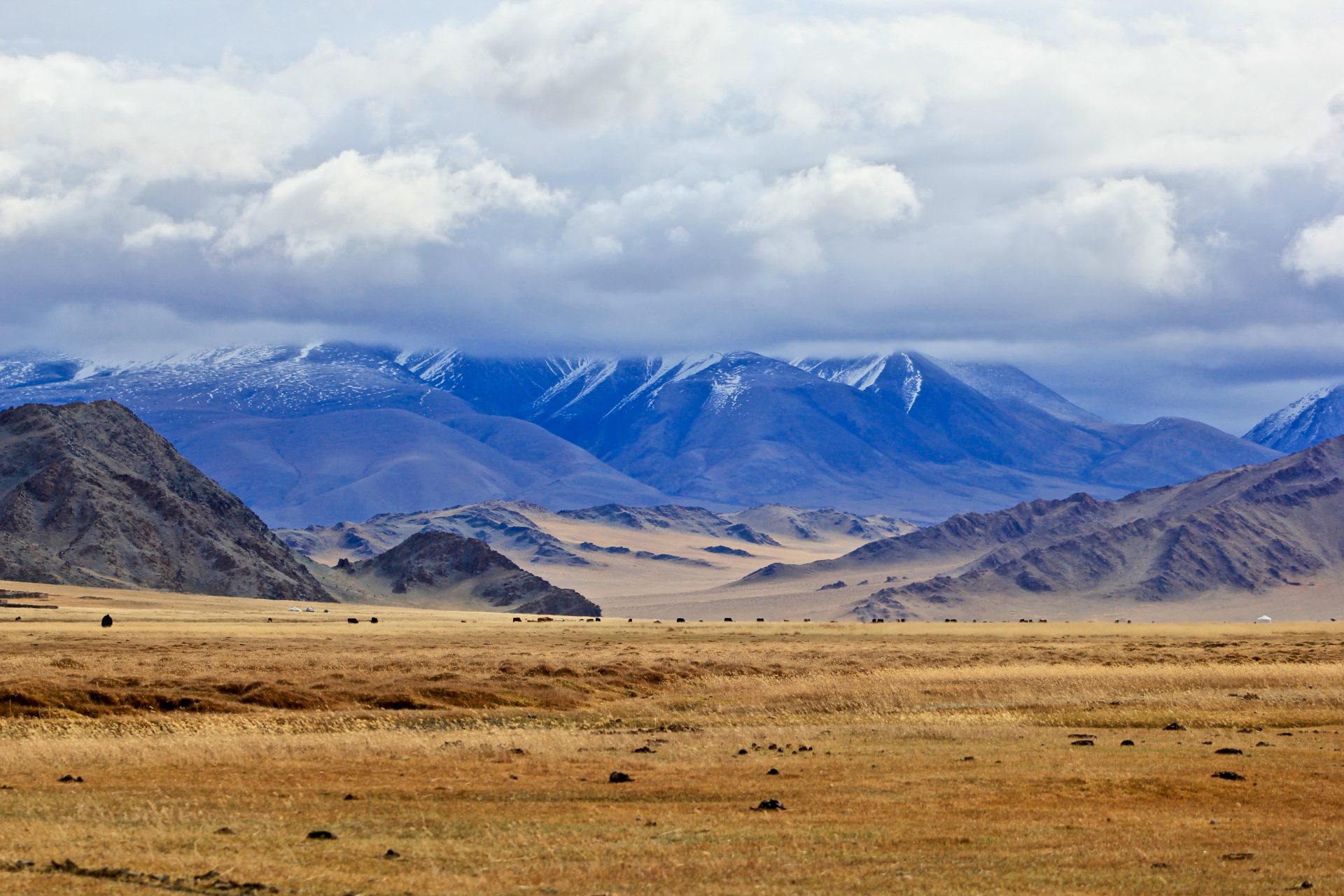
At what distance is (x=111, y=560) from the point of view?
19250cm

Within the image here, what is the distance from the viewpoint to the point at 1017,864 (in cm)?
2505

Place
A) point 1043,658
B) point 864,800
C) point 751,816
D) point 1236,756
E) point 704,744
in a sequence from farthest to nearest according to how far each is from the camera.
A: point 1043,658
point 704,744
point 1236,756
point 864,800
point 751,816

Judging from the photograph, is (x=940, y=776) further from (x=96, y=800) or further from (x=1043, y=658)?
(x=1043, y=658)

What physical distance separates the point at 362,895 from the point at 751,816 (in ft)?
32.1

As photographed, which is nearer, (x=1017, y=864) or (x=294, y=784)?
(x=1017, y=864)

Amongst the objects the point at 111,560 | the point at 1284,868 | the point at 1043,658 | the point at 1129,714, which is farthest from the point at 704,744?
the point at 111,560

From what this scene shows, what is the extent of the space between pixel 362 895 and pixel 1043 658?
6666 cm

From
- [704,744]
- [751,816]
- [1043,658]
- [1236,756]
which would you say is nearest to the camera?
[751,816]

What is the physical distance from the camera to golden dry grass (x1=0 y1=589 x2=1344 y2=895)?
80.3 feet

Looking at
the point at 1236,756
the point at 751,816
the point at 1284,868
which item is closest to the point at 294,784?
the point at 751,816

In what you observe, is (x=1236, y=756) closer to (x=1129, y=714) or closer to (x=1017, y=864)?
(x=1129, y=714)

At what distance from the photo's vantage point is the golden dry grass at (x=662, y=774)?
24469mm

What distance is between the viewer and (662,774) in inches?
1437

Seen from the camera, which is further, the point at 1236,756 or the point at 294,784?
the point at 1236,756
